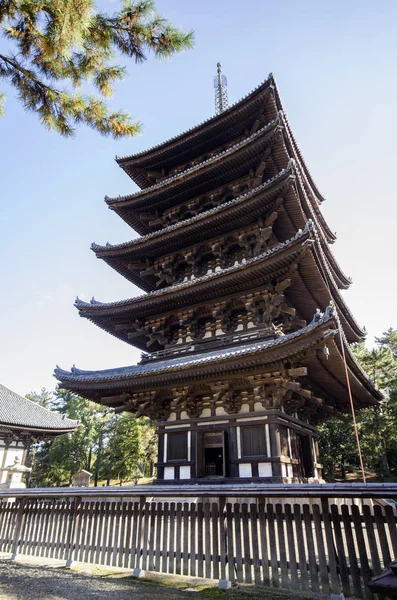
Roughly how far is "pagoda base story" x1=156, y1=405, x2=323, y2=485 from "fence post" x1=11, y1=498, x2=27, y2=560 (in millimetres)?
3792

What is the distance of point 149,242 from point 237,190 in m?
4.10

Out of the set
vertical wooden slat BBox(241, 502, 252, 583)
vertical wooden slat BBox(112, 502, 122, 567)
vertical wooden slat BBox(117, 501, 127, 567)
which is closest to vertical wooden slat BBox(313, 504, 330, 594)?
vertical wooden slat BBox(241, 502, 252, 583)

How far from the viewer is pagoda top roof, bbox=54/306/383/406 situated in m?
8.35

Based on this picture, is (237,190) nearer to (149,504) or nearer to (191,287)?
(191,287)

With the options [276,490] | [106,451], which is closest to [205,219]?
[276,490]

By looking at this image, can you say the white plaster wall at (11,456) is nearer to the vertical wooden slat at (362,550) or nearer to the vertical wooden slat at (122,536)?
the vertical wooden slat at (122,536)

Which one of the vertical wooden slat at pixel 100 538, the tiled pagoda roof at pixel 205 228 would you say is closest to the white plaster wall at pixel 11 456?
the tiled pagoda roof at pixel 205 228

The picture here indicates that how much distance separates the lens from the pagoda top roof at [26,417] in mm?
20312

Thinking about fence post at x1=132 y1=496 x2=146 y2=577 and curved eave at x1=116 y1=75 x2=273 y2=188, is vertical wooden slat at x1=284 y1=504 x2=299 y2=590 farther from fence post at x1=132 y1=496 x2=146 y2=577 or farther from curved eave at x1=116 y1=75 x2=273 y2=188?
curved eave at x1=116 y1=75 x2=273 y2=188

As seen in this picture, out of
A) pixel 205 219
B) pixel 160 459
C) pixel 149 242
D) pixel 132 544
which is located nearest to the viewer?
pixel 132 544

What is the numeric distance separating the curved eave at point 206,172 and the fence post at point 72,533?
38.1 ft

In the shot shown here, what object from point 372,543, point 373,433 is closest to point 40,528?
point 372,543

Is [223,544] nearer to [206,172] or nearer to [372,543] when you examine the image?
[372,543]

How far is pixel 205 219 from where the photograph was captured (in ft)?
41.8
